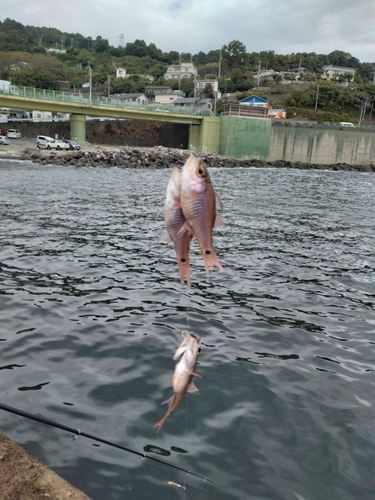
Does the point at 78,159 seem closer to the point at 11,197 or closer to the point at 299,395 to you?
the point at 11,197

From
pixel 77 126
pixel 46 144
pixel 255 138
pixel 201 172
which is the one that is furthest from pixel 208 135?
pixel 201 172

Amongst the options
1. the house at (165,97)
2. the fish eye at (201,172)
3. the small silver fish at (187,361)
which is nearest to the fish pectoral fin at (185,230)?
the fish eye at (201,172)

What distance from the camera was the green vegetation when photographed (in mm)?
104438

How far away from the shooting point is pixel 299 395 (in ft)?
18.3

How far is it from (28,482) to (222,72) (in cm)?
15961

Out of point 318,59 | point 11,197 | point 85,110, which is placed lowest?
point 11,197

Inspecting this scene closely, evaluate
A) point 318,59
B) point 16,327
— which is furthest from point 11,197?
point 318,59

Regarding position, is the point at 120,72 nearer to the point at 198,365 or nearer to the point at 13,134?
the point at 13,134

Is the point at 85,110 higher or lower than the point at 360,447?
higher

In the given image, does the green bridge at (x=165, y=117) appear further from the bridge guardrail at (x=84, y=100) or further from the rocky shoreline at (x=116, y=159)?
the rocky shoreline at (x=116, y=159)

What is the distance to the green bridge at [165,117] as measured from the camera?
54406 millimetres

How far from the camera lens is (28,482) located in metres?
3.16

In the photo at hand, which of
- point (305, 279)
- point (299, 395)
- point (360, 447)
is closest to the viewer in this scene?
point (360, 447)

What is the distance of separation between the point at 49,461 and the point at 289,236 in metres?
12.5
